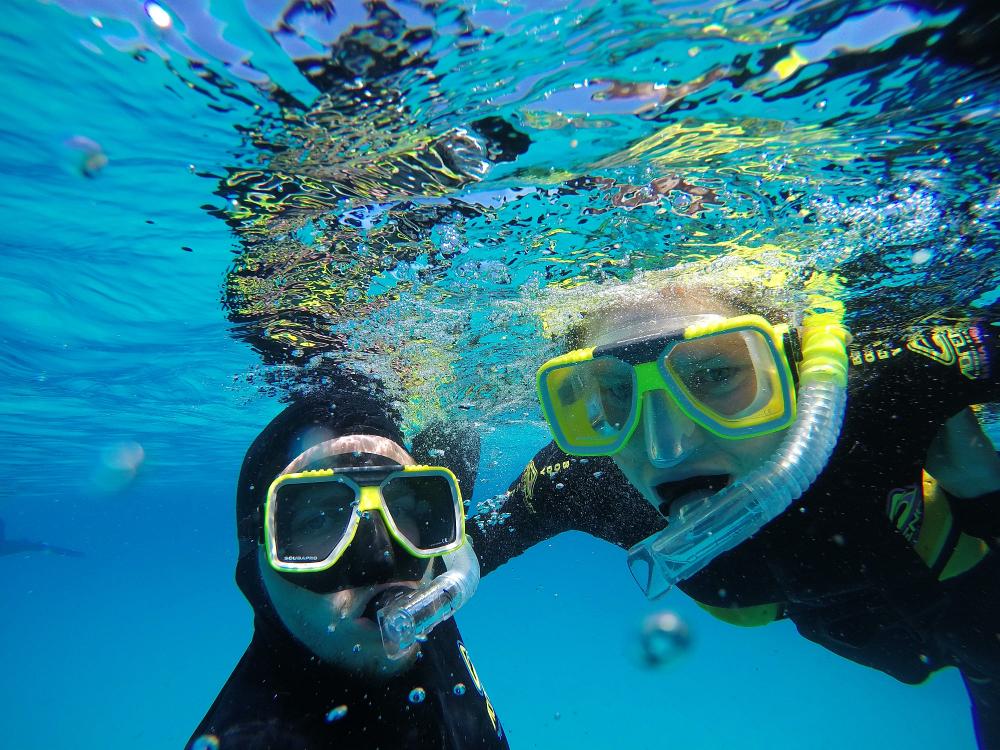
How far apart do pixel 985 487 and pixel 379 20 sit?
521 centimetres

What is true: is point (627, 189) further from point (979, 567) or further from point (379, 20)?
point (979, 567)

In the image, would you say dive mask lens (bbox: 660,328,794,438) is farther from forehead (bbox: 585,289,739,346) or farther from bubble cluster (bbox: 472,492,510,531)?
bubble cluster (bbox: 472,492,510,531)

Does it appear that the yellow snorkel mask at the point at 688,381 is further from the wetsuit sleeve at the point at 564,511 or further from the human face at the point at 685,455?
the wetsuit sleeve at the point at 564,511

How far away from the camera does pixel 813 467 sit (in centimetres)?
309

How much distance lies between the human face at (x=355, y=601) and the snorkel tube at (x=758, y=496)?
1.63 metres

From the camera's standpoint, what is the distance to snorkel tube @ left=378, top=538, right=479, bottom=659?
3084 millimetres

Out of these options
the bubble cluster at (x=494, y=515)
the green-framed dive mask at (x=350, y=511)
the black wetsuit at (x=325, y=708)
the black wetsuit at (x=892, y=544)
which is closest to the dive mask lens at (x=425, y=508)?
the green-framed dive mask at (x=350, y=511)

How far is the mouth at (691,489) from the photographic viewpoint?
344 centimetres

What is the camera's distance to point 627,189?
4.70 meters

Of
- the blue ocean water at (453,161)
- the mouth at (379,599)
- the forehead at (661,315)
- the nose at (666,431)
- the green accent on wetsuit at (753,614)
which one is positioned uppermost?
the blue ocean water at (453,161)

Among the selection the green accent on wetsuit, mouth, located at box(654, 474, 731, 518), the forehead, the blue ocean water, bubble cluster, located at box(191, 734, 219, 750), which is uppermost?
the blue ocean water

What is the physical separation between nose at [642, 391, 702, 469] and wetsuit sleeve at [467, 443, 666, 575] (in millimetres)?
1542

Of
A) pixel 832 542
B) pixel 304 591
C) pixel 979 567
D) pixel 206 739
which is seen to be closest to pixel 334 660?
pixel 304 591

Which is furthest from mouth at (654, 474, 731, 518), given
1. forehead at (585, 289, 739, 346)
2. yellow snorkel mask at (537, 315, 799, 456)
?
forehead at (585, 289, 739, 346)
